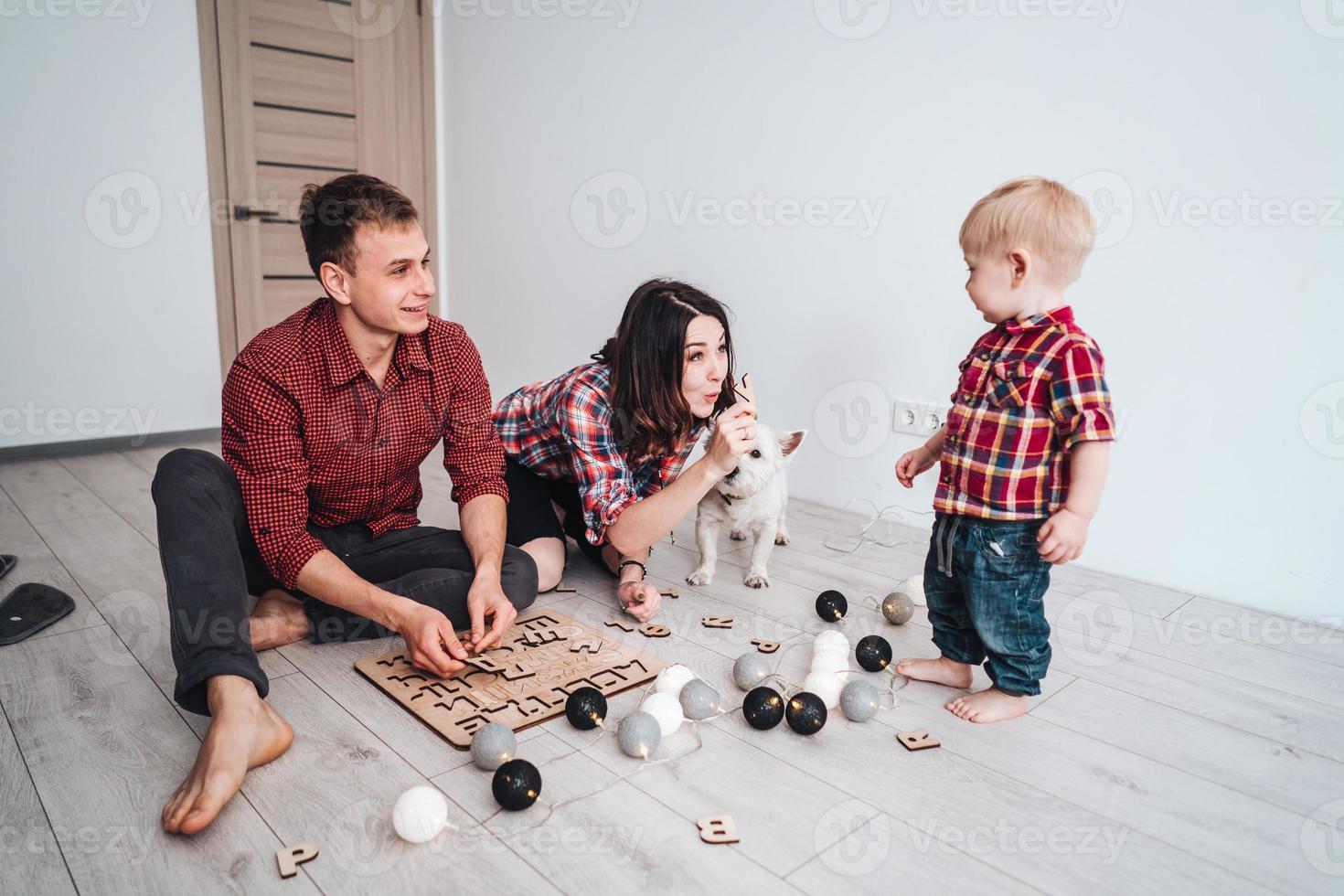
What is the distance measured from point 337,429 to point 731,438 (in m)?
0.70

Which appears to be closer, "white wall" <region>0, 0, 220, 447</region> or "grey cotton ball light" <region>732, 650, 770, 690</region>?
"grey cotton ball light" <region>732, 650, 770, 690</region>

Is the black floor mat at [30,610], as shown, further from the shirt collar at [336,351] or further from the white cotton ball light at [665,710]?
the white cotton ball light at [665,710]

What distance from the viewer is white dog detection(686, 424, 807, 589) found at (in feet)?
6.23

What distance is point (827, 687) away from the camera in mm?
1460

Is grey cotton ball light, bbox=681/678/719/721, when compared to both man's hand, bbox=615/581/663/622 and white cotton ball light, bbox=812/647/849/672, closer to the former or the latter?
white cotton ball light, bbox=812/647/849/672

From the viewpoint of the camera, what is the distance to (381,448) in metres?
1.62

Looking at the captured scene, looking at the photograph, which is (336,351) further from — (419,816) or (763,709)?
(763,709)

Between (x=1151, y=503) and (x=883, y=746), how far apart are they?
1169mm

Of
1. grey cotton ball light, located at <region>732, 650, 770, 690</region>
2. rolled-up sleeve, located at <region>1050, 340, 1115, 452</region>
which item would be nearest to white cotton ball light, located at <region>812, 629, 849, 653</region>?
grey cotton ball light, located at <region>732, 650, 770, 690</region>

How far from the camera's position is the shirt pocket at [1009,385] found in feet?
4.28

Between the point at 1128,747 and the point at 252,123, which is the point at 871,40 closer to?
the point at 1128,747

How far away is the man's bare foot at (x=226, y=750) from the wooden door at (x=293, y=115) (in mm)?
2408

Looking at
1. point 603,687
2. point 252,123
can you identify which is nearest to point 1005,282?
point 603,687

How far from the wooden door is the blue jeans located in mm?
2729
